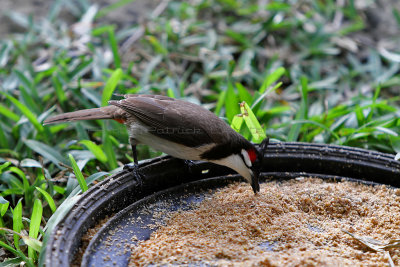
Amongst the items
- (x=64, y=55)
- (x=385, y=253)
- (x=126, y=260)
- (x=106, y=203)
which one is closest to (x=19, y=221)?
(x=106, y=203)

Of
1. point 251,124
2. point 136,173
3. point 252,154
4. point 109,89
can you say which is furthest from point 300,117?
point 136,173

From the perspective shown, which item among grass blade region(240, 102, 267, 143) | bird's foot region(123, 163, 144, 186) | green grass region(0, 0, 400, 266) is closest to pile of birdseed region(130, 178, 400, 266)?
bird's foot region(123, 163, 144, 186)

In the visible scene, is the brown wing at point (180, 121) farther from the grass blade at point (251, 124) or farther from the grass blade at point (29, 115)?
Result: the grass blade at point (29, 115)

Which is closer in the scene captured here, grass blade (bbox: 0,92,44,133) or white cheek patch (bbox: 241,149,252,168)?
white cheek patch (bbox: 241,149,252,168)

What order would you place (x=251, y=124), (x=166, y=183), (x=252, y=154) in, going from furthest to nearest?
(x=251, y=124)
(x=166, y=183)
(x=252, y=154)

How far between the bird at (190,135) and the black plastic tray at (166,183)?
140mm

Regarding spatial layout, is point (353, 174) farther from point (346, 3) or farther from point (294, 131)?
point (346, 3)

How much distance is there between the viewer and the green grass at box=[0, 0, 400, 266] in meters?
3.78

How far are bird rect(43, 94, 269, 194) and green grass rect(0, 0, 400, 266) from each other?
491 millimetres

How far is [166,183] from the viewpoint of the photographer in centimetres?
329

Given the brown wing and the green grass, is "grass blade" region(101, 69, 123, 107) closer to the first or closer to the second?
the green grass

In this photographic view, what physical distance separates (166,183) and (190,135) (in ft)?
1.30

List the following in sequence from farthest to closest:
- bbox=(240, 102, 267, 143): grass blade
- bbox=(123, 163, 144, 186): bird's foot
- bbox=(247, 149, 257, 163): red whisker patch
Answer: bbox=(240, 102, 267, 143): grass blade < bbox=(247, 149, 257, 163): red whisker patch < bbox=(123, 163, 144, 186): bird's foot

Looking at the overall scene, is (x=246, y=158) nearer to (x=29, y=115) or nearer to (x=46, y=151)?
(x=46, y=151)
